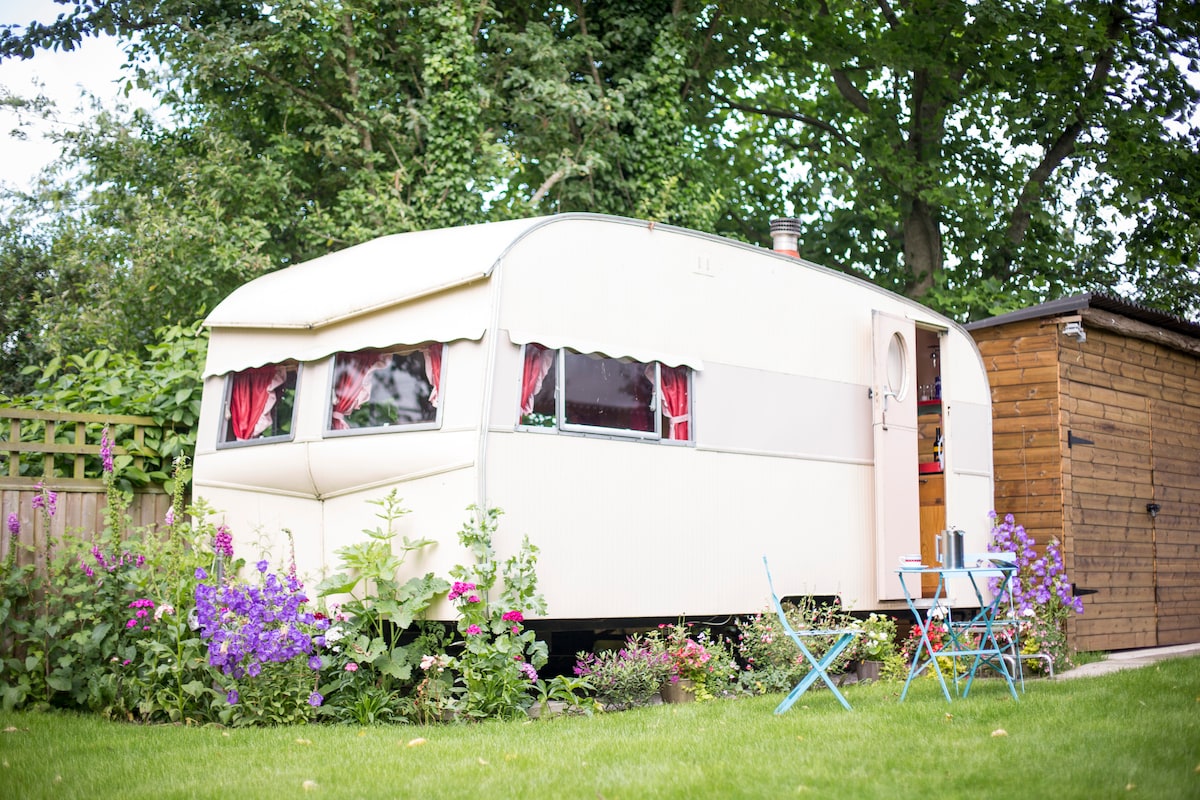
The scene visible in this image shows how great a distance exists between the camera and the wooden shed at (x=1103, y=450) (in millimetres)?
11094

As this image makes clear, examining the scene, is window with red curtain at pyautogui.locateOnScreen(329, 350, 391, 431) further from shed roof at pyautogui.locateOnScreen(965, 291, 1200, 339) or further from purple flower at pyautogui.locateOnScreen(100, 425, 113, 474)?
shed roof at pyautogui.locateOnScreen(965, 291, 1200, 339)

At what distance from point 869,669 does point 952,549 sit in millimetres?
2312

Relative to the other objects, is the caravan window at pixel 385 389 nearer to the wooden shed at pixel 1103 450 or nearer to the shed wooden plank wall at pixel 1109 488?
the wooden shed at pixel 1103 450

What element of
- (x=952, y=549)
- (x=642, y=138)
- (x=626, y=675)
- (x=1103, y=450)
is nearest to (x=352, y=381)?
(x=626, y=675)

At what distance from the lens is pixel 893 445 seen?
31.8 ft

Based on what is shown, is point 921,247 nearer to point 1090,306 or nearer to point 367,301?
point 1090,306

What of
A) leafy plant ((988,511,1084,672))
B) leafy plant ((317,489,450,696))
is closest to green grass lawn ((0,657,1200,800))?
leafy plant ((317,489,450,696))

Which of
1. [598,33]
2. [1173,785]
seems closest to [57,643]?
[1173,785]

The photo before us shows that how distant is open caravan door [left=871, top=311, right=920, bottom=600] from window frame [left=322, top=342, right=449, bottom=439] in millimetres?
3861

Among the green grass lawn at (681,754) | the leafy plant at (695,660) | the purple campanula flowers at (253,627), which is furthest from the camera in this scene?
the leafy plant at (695,660)

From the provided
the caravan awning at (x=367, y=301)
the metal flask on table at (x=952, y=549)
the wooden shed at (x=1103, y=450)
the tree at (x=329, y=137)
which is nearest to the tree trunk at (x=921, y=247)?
the tree at (x=329, y=137)

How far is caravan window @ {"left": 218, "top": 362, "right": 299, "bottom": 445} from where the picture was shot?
8297mm

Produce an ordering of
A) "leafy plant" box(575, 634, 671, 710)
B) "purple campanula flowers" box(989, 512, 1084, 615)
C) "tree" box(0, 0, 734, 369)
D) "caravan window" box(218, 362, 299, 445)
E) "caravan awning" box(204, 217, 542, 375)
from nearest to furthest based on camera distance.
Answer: "caravan awning" box(204, 217, 542, 375)
"leafy plant" box(575, 634, 671, 710)
"caravan window" box(218, 362, 299, 445)
"purple campanula flowers" box(989, 512, 1084, 615)
"tree" box(0, 0, 734, 369)

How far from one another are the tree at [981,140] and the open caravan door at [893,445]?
732 centimetres
